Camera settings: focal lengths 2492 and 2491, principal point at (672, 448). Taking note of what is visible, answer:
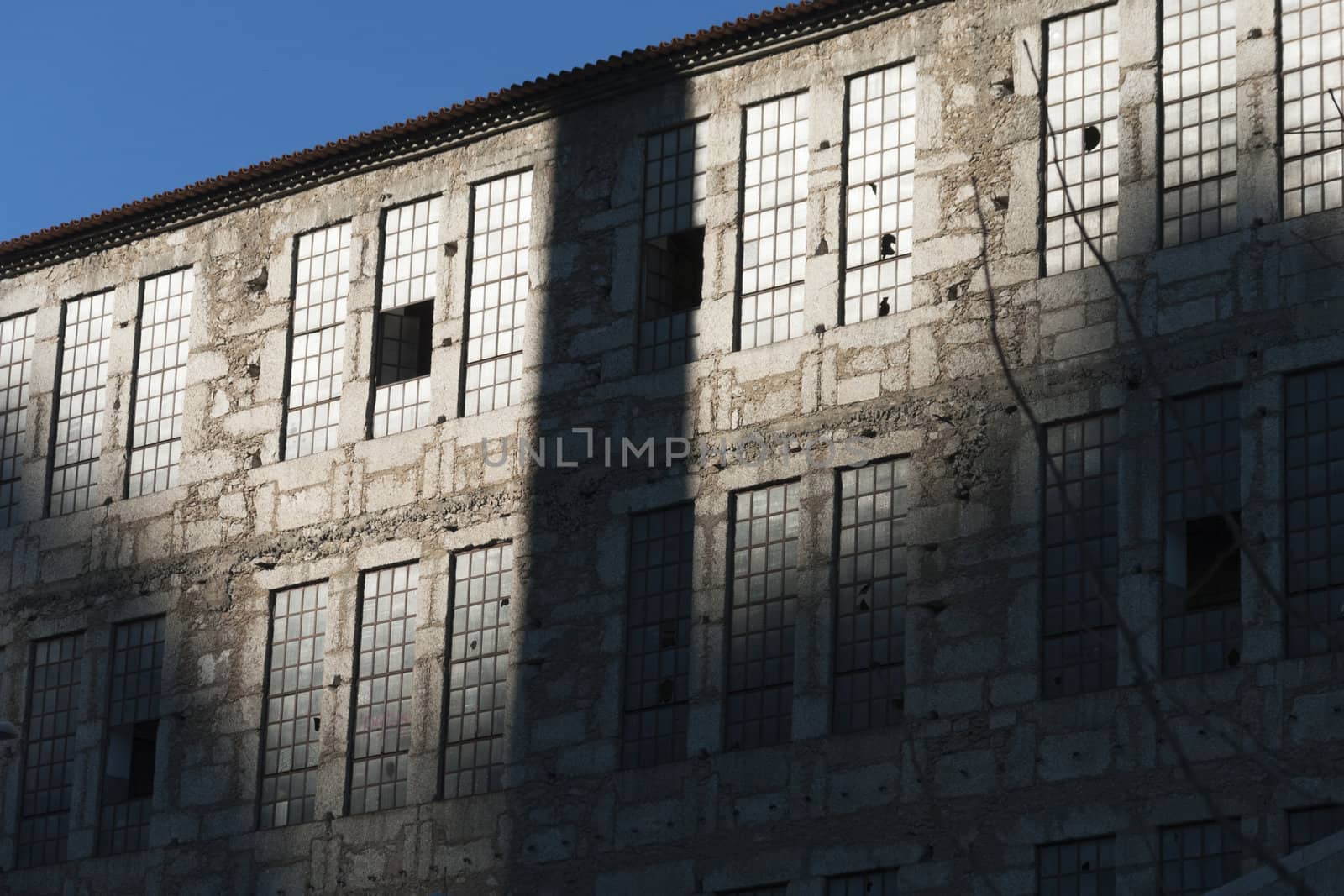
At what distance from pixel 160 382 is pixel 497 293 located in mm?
5259

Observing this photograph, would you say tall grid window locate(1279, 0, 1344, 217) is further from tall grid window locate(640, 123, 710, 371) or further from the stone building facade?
tall grid window locate(640, 123, 710, 371)

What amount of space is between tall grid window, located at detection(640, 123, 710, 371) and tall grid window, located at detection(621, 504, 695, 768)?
1829 millimetres

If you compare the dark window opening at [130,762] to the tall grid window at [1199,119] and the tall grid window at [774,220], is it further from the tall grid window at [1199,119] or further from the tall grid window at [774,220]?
the tall grid window at [1199,119]

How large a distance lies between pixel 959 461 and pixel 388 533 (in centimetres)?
714

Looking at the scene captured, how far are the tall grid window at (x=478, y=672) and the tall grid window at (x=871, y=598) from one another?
406 centimetres

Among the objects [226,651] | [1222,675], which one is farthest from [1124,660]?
[226,651]

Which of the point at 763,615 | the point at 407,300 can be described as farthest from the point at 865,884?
the point at 407,300

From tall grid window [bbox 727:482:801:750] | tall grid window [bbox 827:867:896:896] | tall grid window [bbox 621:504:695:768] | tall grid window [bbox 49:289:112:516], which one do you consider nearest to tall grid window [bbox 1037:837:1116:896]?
tall grid window [bbox 827:867:896:896]

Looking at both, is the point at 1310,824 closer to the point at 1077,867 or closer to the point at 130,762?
the point at 1077,867

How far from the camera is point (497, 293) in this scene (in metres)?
28.0

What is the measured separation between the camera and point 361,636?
90.9ft

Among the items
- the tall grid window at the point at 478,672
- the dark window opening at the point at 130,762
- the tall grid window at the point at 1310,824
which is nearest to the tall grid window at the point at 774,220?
the tall grid window at the point at 478,672

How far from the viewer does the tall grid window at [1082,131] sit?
77.9 ft

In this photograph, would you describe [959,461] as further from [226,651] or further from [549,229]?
[226,651]
